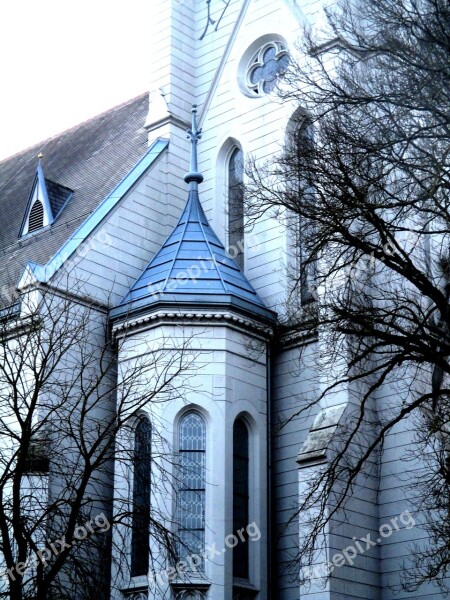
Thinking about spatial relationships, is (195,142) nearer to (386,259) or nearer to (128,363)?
(128,363)

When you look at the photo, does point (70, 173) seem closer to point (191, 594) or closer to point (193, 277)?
point (193, 277)

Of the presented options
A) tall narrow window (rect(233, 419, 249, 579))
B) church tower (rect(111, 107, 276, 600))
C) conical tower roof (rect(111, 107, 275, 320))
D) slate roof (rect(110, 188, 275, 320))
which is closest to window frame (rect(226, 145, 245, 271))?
conical tower roof (rect(111, 107, 275, 320))

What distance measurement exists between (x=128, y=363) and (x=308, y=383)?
3.65 meters

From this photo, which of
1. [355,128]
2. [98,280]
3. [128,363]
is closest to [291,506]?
[128,363]

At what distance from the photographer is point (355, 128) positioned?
13.5 metres

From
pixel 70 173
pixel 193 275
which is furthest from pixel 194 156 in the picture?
pixel 70 173

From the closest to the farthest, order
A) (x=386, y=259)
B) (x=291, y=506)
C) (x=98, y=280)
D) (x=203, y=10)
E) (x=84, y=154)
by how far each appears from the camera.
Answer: (x=386, y=259) → (x=291, y=506) → (x=98, y=280) → (x=203, y=10) → (x=84, y=154)

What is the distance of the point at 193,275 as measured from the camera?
2203cm

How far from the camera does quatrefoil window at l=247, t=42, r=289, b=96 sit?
82.0ft

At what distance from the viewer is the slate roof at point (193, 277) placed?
21.3 m

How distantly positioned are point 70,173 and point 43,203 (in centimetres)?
318

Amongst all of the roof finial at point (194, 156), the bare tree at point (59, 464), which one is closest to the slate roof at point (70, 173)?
the roof finial at point (194, 156)

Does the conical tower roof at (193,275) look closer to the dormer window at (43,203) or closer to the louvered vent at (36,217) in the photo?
the dormer window at (43,203)

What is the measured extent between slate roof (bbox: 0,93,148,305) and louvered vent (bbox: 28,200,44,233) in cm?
36
